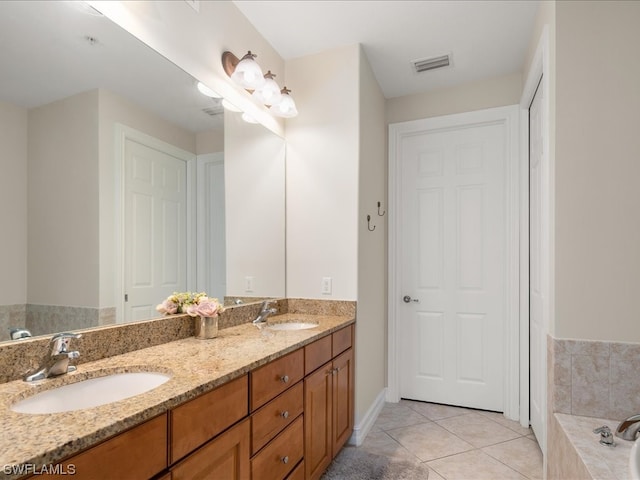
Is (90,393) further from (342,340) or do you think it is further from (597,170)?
(597,170)

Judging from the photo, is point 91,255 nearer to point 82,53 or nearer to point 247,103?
point 82,53

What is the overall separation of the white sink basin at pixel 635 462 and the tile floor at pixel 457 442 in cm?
97

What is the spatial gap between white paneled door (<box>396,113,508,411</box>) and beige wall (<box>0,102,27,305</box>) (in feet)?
8.48

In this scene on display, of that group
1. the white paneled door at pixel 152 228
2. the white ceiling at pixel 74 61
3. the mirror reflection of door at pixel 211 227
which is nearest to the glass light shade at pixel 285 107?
the mirror reflection of door at pixel 211 227

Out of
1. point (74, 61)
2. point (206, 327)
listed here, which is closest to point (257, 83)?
point (74, 61)

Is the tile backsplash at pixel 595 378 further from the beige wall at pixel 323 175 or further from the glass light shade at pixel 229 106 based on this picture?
the glass light shade at pixel 229 106

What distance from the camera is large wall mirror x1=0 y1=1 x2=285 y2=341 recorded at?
3.90ft

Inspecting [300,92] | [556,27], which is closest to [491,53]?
[556,27]

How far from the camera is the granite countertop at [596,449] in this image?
123 centimetres

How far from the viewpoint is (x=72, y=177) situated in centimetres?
132

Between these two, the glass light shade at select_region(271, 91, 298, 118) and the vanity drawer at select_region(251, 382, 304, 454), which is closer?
the vanity drawer at select_region(251, 382, 304, 454)

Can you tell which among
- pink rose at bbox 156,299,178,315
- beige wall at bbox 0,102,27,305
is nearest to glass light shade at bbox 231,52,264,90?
beige wall at bbox 0,102,27,305

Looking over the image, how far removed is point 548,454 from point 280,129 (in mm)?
2423

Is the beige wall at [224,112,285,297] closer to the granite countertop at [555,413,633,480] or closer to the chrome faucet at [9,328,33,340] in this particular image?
the chrome faucet at [9,328,33,340]
